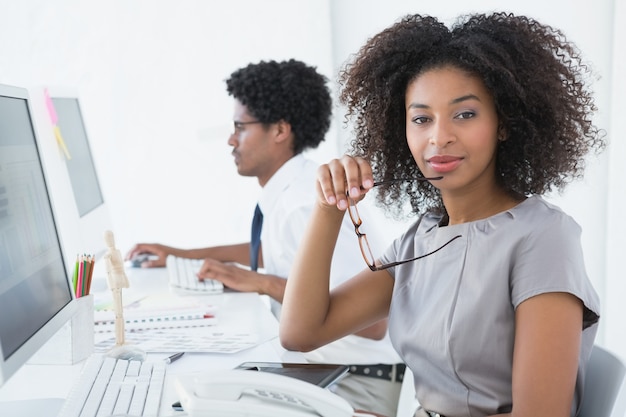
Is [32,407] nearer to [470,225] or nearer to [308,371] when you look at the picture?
[308,371]

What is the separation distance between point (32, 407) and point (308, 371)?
1.42 feet

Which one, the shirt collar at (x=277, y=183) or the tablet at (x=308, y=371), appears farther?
the shirt collar at (x=277, y=183)

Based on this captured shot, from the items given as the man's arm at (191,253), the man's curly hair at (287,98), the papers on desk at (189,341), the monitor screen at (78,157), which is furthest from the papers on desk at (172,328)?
the man's curly hair at (287,98)

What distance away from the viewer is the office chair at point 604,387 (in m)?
1.16

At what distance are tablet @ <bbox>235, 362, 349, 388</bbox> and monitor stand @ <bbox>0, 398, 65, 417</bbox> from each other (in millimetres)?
319

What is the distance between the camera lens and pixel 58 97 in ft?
7.71

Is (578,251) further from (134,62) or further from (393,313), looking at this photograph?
(134,62)

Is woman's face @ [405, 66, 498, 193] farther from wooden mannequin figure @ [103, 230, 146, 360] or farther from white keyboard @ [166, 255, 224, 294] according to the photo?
white keyboard @ [166, 255, 224, 294]

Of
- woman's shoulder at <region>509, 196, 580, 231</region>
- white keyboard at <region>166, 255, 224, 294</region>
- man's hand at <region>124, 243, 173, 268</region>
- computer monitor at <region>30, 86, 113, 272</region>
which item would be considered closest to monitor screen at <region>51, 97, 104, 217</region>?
computer monitor at <region>30, 86, 113, 272</region>

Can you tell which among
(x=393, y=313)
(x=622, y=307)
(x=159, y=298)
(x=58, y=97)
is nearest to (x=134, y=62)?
(x=58, y=97)

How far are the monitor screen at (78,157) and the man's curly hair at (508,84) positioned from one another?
1.14 m

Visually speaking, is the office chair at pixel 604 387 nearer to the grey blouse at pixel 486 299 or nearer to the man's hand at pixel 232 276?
the grey blouse at pixel 486 299

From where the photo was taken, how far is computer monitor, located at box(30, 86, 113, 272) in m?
2.17

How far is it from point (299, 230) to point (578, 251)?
98cm
